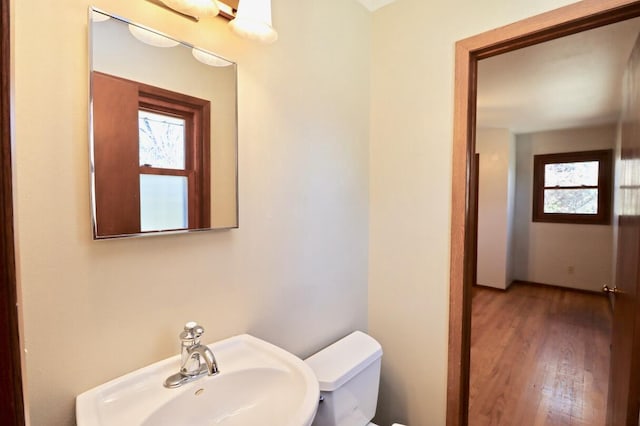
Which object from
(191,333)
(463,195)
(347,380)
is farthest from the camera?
(463,195)

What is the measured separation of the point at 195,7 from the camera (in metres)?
0.85

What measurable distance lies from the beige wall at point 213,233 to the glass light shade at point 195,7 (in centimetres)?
7

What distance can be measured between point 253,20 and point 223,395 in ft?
3.84

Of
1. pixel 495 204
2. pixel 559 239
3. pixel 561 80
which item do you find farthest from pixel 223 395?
pixel 559 239

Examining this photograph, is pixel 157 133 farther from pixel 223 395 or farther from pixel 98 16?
pixel 223 395

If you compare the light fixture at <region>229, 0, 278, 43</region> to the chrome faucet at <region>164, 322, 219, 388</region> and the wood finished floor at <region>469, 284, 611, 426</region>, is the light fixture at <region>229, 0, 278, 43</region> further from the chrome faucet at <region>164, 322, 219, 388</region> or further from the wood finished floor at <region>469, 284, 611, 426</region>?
the wood finished floor at <region>469, 284, 611, 426</region>

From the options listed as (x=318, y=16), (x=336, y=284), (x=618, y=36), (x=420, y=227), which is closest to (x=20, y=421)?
(x=336, y=284)

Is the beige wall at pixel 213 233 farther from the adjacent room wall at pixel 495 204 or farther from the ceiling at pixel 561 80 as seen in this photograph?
the adjacent room wall at pixel 495 204

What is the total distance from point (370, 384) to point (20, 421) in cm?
126

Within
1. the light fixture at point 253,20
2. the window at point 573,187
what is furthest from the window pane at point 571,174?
the light fixture at point 253,20

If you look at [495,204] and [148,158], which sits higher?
[148,158]

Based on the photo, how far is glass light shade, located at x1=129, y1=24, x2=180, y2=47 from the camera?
32.5 inches

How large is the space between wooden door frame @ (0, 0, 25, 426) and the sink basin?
0.47 m

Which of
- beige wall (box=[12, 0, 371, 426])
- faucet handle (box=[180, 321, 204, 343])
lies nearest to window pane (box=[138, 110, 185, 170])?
beige wall (box=[12, 0, 371, 426])
